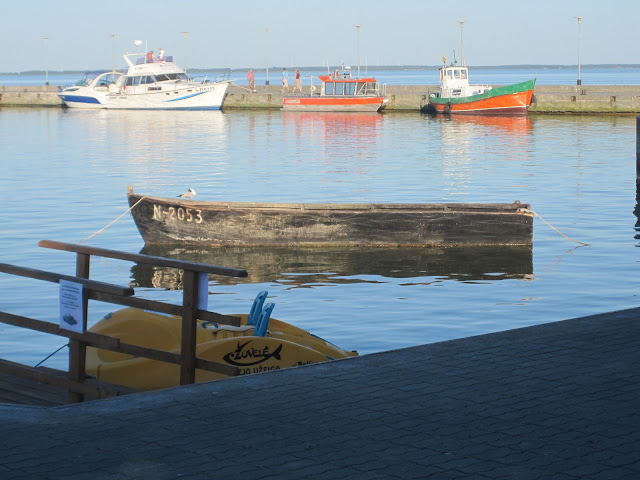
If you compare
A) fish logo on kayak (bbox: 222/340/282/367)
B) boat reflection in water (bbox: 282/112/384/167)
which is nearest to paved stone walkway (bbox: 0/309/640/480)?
fish logo on kayak (bbox: 222/340/282/367)

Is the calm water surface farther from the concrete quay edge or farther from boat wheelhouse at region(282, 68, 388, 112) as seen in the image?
boat wheelhouse at region(282, 68, 388, 112)

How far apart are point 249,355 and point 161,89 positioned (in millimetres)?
63877

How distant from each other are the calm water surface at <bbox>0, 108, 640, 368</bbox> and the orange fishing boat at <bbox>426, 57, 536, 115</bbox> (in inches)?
180

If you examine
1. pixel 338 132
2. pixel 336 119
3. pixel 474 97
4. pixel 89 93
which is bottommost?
pixel 338 132

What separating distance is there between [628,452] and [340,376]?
7.64 feet

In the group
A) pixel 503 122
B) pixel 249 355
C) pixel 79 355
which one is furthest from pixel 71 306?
pixel 503 122

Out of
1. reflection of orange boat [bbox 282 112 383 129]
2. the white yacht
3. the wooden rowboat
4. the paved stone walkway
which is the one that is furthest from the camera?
the white yacht

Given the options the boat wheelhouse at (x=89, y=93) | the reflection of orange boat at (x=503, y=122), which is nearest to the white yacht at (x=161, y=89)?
the boat wheelhouse at (x=89, y=93)

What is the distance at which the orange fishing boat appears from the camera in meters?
58.8

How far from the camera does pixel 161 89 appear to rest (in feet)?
231

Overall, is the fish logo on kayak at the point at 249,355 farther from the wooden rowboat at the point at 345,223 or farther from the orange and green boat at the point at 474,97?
the orange and green boat at the point at 474,97

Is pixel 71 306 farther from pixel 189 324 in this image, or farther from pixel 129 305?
pixel 189 324

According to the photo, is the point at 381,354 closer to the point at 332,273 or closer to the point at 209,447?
the point at 209,447

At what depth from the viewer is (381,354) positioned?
7.79 metres
